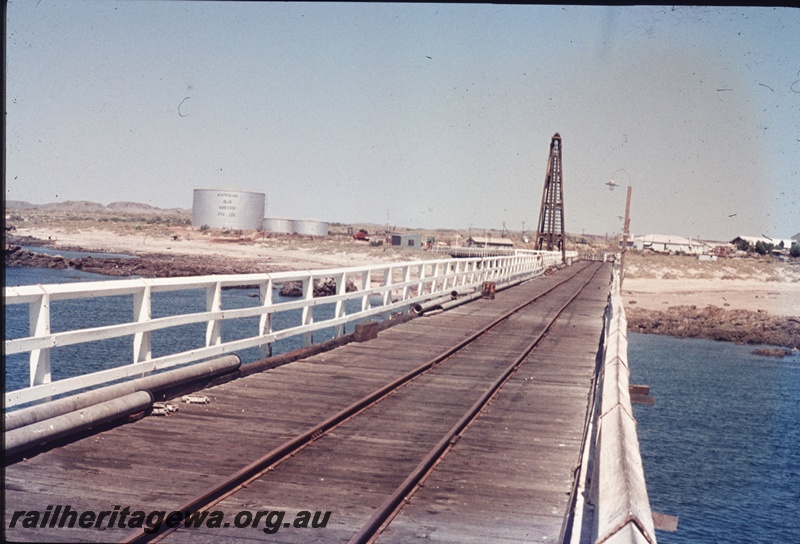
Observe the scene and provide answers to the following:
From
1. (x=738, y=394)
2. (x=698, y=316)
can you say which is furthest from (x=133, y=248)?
(x=738, y=394)

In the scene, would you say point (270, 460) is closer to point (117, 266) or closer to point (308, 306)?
point (308, 306)

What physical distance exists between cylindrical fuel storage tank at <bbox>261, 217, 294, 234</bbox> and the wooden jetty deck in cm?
15882

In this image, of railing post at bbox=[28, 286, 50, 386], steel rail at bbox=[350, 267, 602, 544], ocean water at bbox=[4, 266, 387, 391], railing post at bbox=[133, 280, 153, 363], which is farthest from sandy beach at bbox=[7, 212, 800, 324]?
railing post at bbox=[28, 286, 50, 386]

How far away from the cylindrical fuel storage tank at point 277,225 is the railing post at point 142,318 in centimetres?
16131

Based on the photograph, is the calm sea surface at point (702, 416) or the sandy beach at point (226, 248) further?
the sandy beach at point (226, 248)

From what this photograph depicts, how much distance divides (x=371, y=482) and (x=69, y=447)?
2.85 meters

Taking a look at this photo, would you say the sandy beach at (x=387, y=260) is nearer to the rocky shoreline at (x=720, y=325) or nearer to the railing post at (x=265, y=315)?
the rocky shoreline at (x=720, y=325)

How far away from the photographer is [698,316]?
6356 centimetres

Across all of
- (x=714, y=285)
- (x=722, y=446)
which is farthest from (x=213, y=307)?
(x=714, y=285)

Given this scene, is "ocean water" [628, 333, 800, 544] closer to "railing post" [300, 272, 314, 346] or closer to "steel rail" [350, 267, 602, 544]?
"railing post" [300, 272, 314, 346]

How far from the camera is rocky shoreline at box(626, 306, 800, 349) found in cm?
5550

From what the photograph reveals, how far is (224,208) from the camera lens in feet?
535

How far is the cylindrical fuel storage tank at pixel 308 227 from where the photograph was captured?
572ft

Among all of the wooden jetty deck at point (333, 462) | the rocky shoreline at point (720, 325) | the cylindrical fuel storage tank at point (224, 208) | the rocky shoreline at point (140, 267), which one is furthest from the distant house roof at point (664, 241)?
the wooden jetty deck at point (333, 462)
